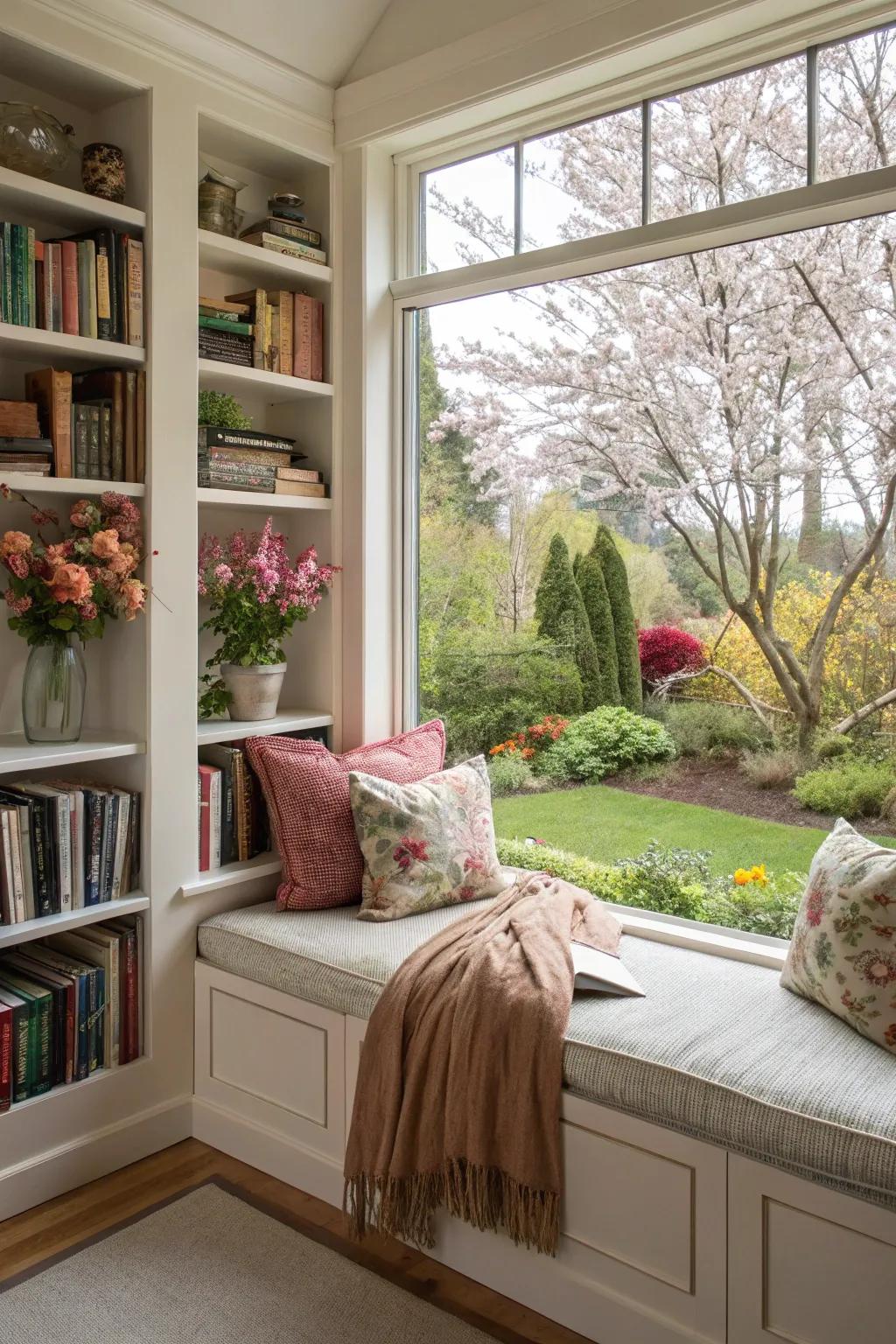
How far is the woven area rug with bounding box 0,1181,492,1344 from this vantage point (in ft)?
6.64

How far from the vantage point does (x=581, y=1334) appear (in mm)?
2029

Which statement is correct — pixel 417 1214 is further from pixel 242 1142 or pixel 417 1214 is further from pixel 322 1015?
pixel 242 1142

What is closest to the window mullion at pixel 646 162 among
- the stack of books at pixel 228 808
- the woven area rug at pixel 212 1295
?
the stack of books at pixel 228 808

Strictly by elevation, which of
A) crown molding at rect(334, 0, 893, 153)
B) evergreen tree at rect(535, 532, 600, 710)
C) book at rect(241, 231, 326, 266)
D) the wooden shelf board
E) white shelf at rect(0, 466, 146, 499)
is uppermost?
crown molding at rect(334, 0, 893, 153)

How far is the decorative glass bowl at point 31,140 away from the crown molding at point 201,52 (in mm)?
222

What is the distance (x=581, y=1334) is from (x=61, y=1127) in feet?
4.22

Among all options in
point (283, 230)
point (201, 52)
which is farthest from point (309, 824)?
point (201, 52)

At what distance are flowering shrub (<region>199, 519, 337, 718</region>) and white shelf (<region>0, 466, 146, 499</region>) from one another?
31 centimetres

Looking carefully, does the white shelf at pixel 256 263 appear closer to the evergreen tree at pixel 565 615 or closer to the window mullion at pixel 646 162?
the window mullion at pixel 646 162

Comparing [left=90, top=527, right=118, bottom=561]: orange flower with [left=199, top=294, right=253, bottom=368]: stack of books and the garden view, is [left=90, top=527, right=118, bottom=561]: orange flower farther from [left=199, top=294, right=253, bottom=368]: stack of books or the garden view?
the garden view

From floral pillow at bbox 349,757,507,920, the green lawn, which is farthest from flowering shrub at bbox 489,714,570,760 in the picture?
floral pillow at bbox 349,757,507,920

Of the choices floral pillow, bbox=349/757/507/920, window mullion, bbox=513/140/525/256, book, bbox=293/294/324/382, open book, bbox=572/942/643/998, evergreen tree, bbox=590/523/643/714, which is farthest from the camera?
book, bbox=293/294/324/382

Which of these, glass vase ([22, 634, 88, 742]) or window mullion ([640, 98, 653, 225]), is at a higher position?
window mullion ([640, 98, 653, 225])

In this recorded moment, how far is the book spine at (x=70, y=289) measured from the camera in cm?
248
